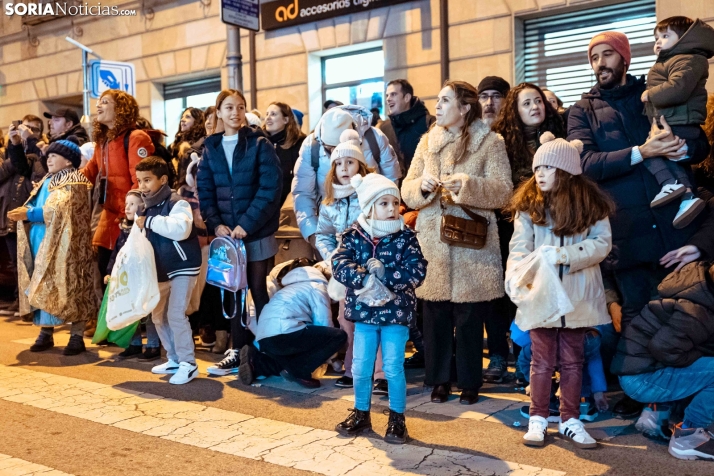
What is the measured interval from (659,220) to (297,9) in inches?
396

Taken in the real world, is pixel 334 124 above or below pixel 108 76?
below

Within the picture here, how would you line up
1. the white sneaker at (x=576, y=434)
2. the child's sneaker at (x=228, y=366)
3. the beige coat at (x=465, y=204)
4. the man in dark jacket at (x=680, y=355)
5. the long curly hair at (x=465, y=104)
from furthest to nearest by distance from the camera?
the child's sneaker at (x=228, y=366) < the long curly hair at (x=465, y=104) < the beige coat at (x=465, y=204) < the white sneaker at (x=576, y=434) < the man in dark jacket at (x=680, y=355)

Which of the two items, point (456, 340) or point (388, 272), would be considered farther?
point (456, 340)

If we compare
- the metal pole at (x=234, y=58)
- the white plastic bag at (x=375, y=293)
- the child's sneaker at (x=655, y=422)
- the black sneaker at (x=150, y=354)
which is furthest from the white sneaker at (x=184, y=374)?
the metal pole at (x=234, y=58)

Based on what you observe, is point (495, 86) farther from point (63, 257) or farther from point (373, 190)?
point (63, 257)

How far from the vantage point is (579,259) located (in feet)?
15.7

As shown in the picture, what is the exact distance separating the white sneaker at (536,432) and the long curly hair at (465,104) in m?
1.91

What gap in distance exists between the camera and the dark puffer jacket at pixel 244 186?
6.82 metres

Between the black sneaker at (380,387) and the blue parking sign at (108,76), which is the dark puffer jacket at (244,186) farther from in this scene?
the blue parking sign at (108,76)

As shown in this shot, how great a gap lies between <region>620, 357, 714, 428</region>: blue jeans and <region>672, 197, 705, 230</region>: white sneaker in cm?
92

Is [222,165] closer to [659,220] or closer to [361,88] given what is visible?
[659,220]

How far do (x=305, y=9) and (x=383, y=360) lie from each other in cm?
1013

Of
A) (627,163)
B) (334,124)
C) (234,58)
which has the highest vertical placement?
(234,58)

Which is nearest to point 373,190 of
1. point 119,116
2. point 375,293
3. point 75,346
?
point 375,293
